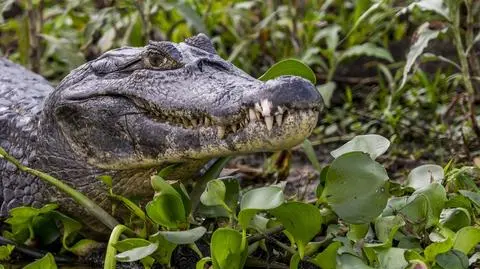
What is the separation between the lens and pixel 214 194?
2.55 m

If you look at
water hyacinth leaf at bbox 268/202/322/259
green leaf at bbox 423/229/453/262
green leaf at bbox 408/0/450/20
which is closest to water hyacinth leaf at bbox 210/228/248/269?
water hyacinth leaf at bbox 268/202/322/259

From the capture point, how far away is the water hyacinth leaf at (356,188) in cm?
258

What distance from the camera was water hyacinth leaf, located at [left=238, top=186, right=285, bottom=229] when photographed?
2.42 m

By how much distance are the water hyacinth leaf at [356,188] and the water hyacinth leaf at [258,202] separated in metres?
0.21

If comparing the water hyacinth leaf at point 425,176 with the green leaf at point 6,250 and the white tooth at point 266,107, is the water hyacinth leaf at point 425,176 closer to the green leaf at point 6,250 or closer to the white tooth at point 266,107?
the white tooth at point 266,107

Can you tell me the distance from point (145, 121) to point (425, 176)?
93cm

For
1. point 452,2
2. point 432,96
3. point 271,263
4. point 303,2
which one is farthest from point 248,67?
point 271,263

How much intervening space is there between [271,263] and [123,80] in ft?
2.65

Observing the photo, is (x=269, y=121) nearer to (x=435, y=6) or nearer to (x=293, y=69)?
(x=293, y=69)

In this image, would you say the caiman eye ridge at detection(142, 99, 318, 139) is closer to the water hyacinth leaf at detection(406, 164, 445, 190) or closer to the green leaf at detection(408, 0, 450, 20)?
the water hyacinth leaf at detection(406, 164, 445, 190)

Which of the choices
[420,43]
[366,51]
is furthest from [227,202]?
[366,51]

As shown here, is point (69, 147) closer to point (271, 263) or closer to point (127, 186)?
point (127, 186)

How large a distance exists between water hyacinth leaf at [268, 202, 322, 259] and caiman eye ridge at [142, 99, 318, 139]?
223 mm

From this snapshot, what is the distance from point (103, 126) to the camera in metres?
3.04
